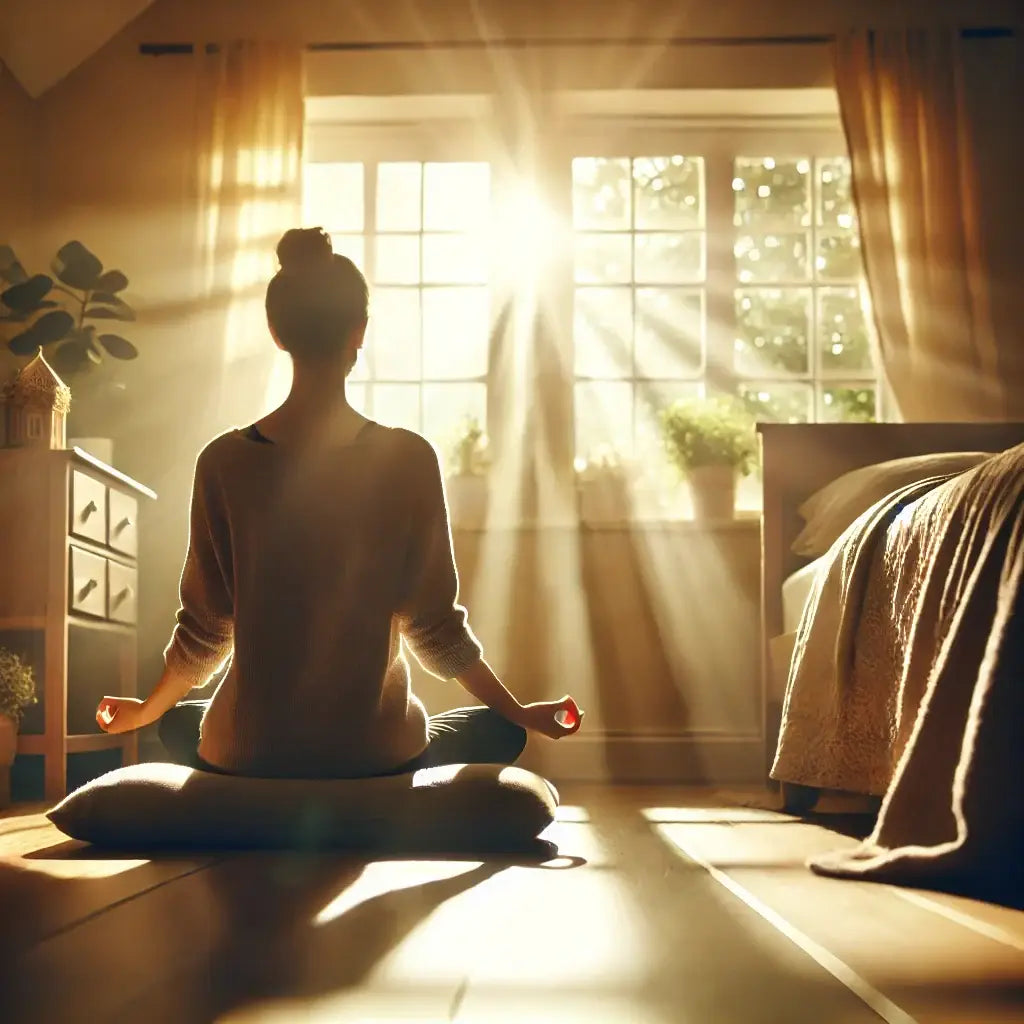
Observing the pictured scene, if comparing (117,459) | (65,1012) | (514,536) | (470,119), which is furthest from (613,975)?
(470,119)

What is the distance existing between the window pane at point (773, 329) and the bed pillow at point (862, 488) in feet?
4.50

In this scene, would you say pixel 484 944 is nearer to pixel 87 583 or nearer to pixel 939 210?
pixel 87 583

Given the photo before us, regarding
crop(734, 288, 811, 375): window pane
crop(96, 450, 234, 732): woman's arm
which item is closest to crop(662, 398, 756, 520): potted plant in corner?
crop(734, 288, 811, 375): window pane

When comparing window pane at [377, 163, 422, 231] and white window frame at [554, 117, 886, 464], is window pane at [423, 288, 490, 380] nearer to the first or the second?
window pane at [377, 163, 422, 231]

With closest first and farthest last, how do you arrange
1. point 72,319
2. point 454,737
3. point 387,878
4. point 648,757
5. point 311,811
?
point 387,878, point 311,811, point 454,737, point 72,319, point 648,757

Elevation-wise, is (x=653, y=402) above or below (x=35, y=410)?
above

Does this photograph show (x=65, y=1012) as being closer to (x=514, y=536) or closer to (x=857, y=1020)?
(x=857, y=1020)

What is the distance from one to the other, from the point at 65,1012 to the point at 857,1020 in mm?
523

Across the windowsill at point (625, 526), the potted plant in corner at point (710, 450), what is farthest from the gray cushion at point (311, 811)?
the potted plant in corner at point (710, 450)

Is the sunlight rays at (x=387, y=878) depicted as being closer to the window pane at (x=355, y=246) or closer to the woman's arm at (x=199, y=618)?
the woman's arm at (x=199, y=618)

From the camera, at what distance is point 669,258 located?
449 cm

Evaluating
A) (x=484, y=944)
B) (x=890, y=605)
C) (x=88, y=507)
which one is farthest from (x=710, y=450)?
(x=484, y=944)

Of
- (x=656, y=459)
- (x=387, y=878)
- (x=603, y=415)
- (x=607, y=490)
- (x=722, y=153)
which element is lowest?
(x=387, y=878)

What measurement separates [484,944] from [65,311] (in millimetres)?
3236
